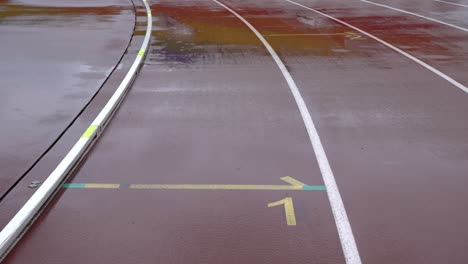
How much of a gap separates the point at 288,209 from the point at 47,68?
807 cm

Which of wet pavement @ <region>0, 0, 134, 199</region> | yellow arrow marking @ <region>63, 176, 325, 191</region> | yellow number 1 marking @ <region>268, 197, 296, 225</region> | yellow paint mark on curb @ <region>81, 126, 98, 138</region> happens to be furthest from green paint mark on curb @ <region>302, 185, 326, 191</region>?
wet pavement @ <region>0, 0, 134, 199</region>

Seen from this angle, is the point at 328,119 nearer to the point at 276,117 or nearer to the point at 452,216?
the point at 276,117

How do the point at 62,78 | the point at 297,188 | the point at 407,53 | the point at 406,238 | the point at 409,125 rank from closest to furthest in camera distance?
the point at 406,238, the point at 297,188, the point at 409,125, the point at 62,78, the point at 407,53

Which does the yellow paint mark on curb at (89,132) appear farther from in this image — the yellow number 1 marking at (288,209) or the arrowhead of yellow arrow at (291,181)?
the yellow number 1 marking at (288,209)

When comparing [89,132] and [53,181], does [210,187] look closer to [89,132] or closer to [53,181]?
[53,181]

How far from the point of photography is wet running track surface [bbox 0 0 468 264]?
4996 millimetres

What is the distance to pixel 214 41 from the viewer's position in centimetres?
1535

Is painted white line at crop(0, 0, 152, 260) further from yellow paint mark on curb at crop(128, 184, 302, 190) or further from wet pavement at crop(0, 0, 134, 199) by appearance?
yellow paint mark on curb at crop(128, 184, 302, 190)

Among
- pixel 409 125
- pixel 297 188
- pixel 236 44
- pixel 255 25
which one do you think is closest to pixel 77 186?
pixel 297 188

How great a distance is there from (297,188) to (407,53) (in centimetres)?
882

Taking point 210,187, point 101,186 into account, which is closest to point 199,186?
point 210,187

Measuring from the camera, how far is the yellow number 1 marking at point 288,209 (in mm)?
5414

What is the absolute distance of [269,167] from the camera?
6.74 metres

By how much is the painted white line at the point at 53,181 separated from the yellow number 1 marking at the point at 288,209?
98.3 inches
